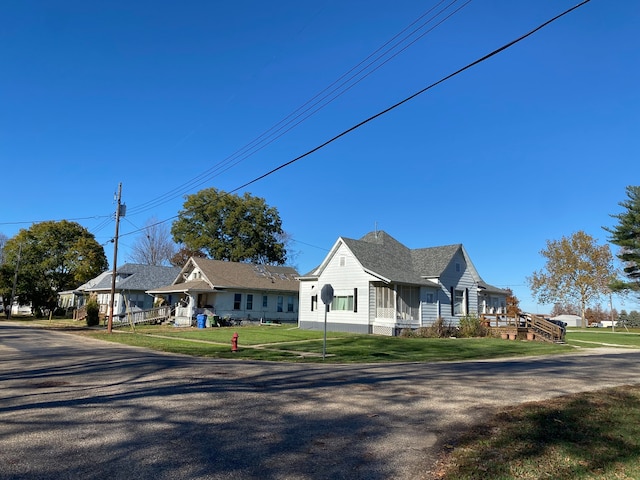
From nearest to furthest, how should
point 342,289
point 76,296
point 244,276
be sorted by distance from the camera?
point 342,289 < point 244,276 < point 76,296

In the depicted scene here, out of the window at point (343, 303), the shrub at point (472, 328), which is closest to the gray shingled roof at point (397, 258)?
the window at point (343, 303)

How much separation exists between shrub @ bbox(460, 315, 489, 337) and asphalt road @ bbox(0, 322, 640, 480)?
64.4ft

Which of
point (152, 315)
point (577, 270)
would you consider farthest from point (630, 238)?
point (152, 315)

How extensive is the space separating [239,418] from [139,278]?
45.6 metres

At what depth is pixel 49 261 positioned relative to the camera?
58.5 m

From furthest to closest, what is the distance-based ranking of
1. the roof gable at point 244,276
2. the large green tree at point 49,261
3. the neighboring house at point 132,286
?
the large green tree at point 49,261, the neighboring house at point 132,286, the roof gable at point 244,276

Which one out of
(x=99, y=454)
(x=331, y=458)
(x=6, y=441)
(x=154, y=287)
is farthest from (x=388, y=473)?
(x=154, y=287)

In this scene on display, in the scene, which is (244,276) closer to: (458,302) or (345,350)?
(458,302)

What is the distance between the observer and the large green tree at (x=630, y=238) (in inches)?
1976

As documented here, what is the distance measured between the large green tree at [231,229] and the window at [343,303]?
27.4 m

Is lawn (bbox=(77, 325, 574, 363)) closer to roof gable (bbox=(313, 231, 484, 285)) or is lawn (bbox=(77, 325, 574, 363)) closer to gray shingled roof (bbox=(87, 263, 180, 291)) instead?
roof gable (bbox=(313, 231, 484, 285))

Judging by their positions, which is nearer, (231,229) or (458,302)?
(458,302)

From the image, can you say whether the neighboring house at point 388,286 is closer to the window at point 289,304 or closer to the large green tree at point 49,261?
the window at point 289,304

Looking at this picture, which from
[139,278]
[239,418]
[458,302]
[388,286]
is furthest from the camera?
[139,278]
